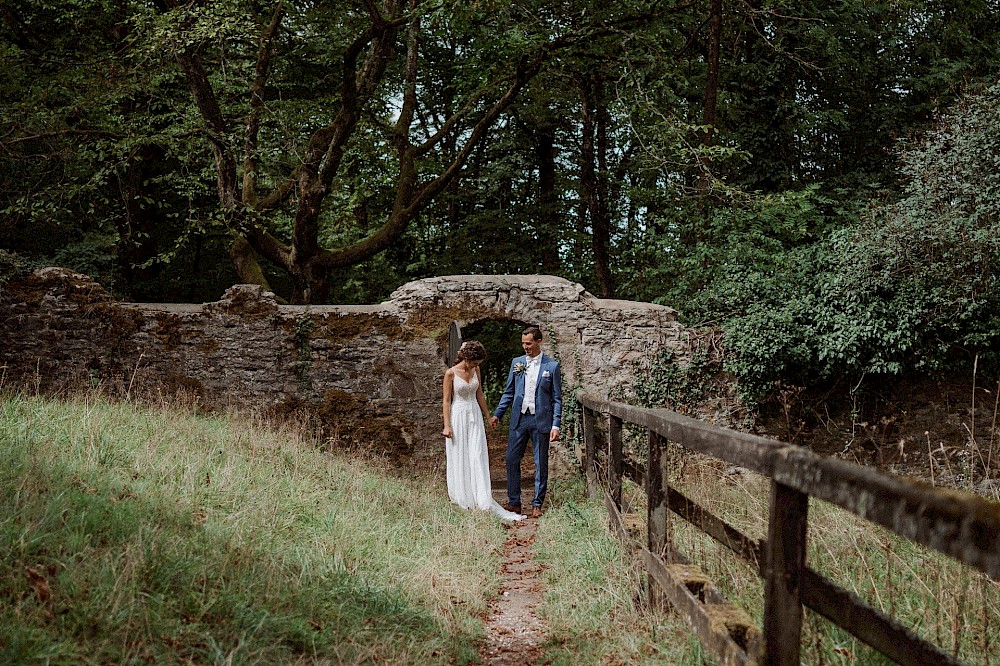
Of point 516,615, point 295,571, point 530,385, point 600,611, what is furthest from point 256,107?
point 600,611

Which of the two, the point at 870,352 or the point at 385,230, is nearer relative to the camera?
the point at 870,352

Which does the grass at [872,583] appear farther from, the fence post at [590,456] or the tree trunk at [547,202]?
the tree trunk at [547,202]

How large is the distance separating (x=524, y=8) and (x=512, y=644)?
11929 millimetres

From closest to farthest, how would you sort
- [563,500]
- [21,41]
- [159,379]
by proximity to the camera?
[563,500] → [159,379] → [21,41]

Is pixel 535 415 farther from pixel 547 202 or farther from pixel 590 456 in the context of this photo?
pixel 547 202

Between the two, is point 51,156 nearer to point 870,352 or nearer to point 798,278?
point 798,278

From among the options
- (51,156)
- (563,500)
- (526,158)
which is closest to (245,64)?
(51,156)

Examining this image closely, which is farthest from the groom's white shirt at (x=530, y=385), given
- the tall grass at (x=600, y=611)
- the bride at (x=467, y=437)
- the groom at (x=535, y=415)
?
the tall grass at (x=600, y=611)

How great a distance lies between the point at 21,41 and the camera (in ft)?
48.0

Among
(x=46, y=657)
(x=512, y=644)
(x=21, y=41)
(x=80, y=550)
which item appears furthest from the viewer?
(x=21, y=41)

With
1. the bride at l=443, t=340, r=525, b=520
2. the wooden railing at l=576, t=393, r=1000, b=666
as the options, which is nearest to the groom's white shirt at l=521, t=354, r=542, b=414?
the bride at l=443, t=340, r=525, b=520

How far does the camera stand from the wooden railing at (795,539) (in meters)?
1.37

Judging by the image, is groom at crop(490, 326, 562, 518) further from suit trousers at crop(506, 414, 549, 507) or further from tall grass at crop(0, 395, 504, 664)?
tall grass at crop(0, 395, 504, 664)

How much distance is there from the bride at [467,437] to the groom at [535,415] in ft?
0.78
